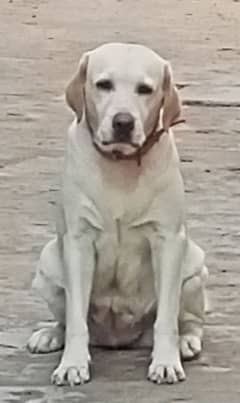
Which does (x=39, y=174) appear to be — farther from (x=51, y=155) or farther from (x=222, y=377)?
(x=222, y=377)

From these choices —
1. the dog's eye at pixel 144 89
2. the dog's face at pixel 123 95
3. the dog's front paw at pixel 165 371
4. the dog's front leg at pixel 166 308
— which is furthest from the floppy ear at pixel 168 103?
the dog's front paw at pixel 165 371

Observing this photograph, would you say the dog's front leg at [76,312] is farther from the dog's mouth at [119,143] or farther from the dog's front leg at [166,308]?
the dog's mouth at [119,143]

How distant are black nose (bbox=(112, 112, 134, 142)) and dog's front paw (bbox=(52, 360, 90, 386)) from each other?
780mm

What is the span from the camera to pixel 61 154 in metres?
7.98

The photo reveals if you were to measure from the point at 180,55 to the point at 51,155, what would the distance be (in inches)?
122

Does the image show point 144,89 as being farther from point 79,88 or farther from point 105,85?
point 79,88

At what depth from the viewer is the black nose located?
15.2ft

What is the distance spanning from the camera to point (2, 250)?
20.8 ft

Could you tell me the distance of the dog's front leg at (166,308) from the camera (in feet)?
16.0

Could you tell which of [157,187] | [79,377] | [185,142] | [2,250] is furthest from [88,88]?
[185,142]

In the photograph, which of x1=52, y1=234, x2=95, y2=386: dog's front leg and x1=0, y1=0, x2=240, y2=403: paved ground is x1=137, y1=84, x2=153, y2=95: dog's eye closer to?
x1=52, y1=234, x2=95, y2=386: dog's front leg

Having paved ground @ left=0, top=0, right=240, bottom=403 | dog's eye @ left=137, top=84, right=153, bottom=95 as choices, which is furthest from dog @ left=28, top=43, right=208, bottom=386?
paved ground @ left=0, top=0, right=240, bottom=403

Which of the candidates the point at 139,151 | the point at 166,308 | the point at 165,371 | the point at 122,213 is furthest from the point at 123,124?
the point at 165,371

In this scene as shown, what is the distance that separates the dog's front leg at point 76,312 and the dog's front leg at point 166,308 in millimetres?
219
